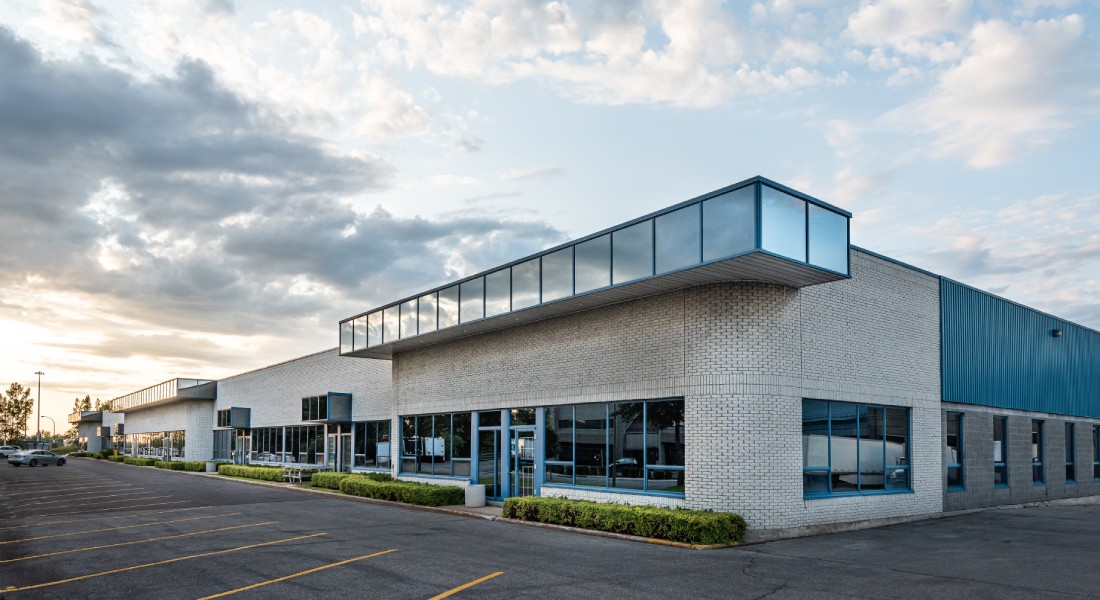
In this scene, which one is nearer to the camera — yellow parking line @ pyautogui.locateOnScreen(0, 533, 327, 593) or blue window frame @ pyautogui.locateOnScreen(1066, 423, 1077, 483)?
yellow parking line @ pyautogui.locateOnScreen(0, 533, 327, 593)

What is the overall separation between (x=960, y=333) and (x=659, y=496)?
41.4ft

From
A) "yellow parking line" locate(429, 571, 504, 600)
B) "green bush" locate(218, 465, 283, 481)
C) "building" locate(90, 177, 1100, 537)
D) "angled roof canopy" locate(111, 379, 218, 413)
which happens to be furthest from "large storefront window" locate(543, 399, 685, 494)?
"angled roof canopy" locate(111, 379, 218, 413)

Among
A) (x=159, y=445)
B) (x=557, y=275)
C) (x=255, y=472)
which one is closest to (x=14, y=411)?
(x=159, y=445)

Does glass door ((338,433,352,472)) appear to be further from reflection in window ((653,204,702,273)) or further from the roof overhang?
reflection in window ((653,204,702,273))

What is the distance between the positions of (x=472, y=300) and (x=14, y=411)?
136146 millimetres

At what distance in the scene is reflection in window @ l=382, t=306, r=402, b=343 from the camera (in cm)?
3089

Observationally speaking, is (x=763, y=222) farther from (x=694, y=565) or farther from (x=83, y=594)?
(x=83, y=594)

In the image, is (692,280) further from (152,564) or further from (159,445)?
(159,445)

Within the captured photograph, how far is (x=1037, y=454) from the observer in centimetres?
3078

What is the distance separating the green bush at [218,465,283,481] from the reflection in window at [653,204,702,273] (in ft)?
97.0

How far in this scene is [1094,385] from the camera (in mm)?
35156

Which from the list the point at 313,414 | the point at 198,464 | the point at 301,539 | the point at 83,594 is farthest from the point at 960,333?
the point at 198,464

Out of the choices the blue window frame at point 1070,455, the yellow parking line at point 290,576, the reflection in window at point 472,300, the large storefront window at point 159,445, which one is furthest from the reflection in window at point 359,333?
the large storefront window at point 159,445

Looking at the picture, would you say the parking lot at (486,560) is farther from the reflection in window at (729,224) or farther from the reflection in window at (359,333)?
the reflection in window at (359,333)
